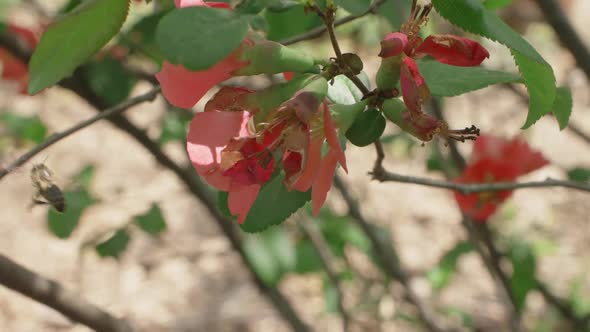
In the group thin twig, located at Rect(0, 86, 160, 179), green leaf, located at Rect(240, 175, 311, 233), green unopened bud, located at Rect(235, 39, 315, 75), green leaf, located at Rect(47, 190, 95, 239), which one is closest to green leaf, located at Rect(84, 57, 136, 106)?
green leaf, located at Rect(47, 190, 95, 239)

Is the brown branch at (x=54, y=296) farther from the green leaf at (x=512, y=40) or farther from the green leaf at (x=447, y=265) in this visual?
the green leaf at (x=447, y=265)

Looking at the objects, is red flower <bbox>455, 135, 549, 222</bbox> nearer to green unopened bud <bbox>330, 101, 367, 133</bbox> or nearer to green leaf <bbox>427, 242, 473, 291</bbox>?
green leaf <bbox>427, 242, 473, 291</bbox>

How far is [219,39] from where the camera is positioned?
1.45 ft

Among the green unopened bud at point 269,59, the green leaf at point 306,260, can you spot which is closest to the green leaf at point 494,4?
the green unopened bud at point 269,59

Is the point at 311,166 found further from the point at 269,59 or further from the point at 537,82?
the point at 537,82

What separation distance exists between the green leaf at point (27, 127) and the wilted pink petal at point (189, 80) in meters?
1.21

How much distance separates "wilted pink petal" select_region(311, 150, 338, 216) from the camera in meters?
0.56

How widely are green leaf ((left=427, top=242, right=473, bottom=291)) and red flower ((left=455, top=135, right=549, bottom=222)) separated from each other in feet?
0.89

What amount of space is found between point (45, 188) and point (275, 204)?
0.31 metres

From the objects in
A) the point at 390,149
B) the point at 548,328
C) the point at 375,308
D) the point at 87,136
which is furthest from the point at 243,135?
the point at 87,136

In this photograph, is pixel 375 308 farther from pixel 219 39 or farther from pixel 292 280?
pixel 219 39

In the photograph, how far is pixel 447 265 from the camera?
1.75 m

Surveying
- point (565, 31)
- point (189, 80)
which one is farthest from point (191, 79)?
point (565, 31)

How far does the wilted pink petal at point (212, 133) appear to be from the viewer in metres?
0.55
